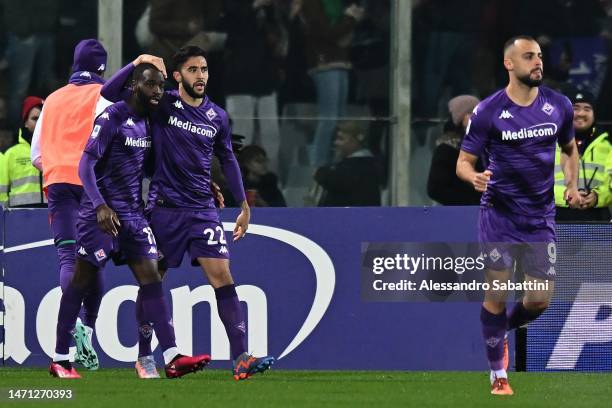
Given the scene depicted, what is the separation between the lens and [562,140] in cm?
1159

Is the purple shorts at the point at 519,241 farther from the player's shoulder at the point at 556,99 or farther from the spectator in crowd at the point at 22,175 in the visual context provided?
the spectator in crowd at the point at 22,175

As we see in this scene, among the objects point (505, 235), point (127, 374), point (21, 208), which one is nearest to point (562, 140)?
point (505, 235)

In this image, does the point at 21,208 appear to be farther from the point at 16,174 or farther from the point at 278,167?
the point at 278,167

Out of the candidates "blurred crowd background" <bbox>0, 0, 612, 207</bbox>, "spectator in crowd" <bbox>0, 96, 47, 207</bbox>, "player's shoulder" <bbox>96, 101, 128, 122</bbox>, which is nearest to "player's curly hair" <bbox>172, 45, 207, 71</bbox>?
"player's shoulder" <bbox>96, 101, 128, 122</bbox>

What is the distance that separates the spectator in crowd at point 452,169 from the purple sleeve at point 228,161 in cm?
299

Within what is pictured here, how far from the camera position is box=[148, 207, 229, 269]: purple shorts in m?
11.8

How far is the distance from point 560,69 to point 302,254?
14.1 ft

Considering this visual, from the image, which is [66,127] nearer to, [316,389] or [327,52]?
[316,389]

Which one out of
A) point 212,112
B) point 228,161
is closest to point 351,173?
point 228,161

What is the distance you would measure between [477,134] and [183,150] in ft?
6.68

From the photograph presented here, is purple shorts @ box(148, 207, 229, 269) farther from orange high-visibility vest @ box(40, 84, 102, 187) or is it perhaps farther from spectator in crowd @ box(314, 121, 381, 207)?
spectator in crowd @ box(314, 121, 381, 207)

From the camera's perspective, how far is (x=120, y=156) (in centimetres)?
1192

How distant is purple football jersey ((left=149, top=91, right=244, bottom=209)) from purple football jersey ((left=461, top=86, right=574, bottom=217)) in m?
1.84

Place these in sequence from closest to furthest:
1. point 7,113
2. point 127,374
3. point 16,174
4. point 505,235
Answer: point 505,235 → point 127,374 → point 16,174 → point 7,113
